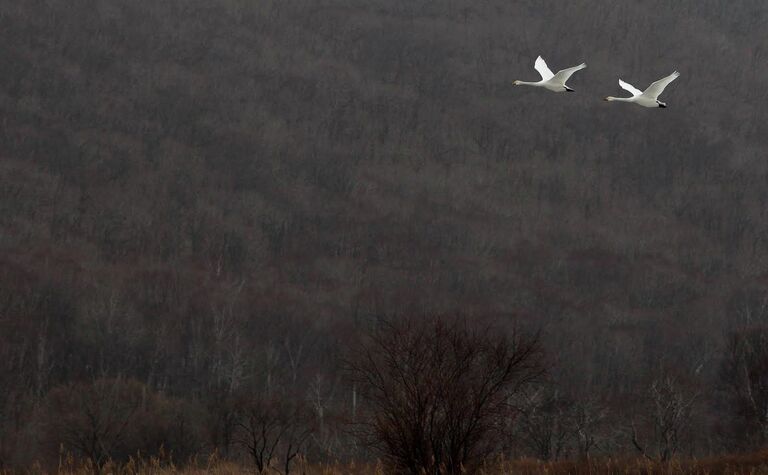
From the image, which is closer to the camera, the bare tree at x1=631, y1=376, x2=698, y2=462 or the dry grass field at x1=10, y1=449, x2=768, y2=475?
the dry grass field at x1=10, y1=449, x2=768, y2=475

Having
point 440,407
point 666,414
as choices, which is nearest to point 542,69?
point 440,407

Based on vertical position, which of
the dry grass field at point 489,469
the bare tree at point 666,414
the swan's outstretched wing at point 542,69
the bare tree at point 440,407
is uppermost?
the swan's outstretched wing at point 542,69

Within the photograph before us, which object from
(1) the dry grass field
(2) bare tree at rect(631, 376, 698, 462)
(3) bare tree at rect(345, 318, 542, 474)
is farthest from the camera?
(2) bare tree at rect(631, 376, 698, 462)

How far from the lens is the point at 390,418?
1933 cm

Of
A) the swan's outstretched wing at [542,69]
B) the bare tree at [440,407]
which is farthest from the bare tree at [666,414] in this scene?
the bare tree at [440,407]

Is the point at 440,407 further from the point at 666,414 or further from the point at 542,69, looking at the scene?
the point at 666,414

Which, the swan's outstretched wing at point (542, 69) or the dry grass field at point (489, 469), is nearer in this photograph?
the dry grass field at point (489, 469)

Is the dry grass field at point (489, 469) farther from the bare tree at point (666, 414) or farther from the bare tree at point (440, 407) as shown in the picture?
the bare tree at point (666, 414)

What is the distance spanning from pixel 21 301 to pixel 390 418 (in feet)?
361

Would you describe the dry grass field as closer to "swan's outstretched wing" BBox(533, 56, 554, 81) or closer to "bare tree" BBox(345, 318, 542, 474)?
"bare tree" BBox(345, 318, 542, 474)

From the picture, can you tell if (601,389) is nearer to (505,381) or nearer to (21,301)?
(21,301)

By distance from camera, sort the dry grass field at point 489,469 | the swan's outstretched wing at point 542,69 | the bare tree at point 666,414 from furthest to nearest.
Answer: the bare tree at point 666,414 < the swan's outstretched wing at point 542,69 < the dry grass field at point 489,469

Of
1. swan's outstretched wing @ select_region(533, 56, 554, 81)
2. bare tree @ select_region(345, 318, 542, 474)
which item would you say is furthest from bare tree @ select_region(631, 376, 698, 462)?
bare tree @ select_region(345, 318, 542, 474)

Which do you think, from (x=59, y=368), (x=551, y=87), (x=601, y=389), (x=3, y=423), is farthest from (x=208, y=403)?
(x=551, y=87)
